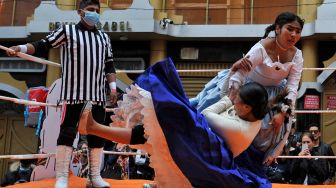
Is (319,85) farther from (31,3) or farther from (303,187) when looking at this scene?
(31,3)

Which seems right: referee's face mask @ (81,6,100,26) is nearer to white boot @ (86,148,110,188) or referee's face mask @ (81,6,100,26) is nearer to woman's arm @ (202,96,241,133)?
white boot @ (86,148,110,188)

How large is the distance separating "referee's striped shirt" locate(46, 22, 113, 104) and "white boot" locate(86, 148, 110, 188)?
0.28 meters

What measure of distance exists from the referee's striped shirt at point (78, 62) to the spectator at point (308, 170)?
1.96m

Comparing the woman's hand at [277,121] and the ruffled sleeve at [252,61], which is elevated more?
the ruffled sleeve at [252,61]

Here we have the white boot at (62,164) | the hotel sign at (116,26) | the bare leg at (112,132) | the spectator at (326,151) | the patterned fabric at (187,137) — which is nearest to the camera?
the patterned fabric at (187,137)

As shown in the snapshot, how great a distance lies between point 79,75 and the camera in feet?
7.40

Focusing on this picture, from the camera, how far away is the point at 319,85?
6.77 metres

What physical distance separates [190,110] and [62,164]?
38.4 inches

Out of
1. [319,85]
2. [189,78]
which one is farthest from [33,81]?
[319,85]

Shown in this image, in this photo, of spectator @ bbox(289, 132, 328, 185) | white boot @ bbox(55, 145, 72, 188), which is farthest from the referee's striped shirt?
spectator @ bbox(289, 132, 328, 185)

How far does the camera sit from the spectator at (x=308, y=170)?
11.3 ft

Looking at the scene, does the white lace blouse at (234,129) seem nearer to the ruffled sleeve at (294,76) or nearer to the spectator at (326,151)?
the ruffled sleeve at (294,76)

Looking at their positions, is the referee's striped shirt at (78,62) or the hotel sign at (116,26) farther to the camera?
the hotel sign at (116,26)

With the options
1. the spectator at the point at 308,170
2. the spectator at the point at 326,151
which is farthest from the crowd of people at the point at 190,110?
the spectator at the point at 326,151
